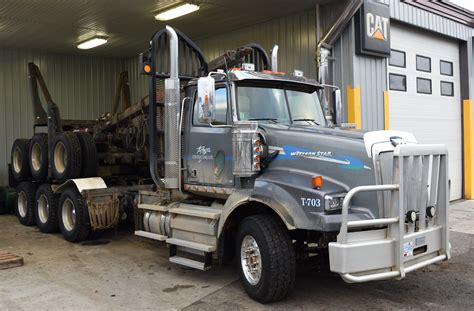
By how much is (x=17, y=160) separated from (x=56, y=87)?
5.34m

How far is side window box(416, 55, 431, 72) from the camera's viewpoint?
12617 millimetres

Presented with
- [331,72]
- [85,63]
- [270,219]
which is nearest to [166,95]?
[270,219]

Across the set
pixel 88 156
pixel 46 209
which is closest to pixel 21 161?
pixel 46 209

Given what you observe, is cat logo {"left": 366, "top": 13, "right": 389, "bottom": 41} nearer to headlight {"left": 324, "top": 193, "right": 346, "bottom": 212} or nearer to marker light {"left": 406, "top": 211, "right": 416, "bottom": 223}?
marker light {"left": 406, "top": 211, "right": 416, "bottom": 223}

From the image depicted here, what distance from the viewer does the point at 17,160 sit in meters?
11.1

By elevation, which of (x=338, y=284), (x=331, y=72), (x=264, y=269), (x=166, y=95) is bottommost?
(x=338, y=284)

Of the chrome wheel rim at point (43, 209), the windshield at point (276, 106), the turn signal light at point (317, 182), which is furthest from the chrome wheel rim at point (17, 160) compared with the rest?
the turn signal light at point (317, 182)

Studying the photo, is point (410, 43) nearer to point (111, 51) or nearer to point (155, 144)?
point (155, 144)

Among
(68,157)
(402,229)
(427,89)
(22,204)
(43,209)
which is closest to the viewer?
(402,229)

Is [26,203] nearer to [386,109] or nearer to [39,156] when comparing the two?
[39,156]

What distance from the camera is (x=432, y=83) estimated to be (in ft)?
43.1

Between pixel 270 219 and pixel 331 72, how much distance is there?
592 centimetres

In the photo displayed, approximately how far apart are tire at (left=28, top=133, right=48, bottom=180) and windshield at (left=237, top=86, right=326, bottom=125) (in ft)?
18.7

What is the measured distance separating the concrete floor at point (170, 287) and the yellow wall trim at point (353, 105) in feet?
11.1
